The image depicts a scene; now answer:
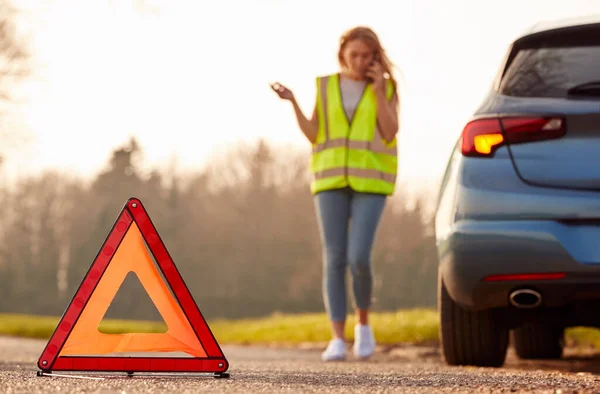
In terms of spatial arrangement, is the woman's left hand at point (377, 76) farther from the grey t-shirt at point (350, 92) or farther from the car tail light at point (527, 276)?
the car tail light at point (527, 276)

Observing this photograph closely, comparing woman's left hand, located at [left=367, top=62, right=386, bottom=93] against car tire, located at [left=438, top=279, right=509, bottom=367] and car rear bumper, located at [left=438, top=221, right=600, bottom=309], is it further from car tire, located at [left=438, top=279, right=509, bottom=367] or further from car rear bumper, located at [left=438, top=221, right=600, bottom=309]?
car rear bumper, located at [left=438, top=221, right=600, bottom=309]

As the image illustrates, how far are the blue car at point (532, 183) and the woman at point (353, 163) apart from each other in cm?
192

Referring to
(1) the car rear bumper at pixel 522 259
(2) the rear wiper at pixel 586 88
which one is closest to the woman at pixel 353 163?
(1) the car rear bumper at pixel 522 259

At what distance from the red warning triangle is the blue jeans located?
8.29 feet

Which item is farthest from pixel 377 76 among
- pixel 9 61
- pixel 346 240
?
pixel 9 61

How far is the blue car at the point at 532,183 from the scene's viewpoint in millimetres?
4109

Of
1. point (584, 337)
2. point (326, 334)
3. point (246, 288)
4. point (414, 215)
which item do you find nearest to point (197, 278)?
point (246, 288)

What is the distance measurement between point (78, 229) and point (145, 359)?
57.2 m

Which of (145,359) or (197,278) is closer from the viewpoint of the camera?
(145,359)

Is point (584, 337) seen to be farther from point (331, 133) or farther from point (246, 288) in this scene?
point (246, 288)

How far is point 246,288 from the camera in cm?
5728

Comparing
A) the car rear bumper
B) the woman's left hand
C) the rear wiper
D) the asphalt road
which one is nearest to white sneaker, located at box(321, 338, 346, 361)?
the asphalt road

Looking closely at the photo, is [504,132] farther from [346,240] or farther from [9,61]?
[9,61]

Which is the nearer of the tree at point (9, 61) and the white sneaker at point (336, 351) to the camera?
the white sneaker at point (336, 351)
